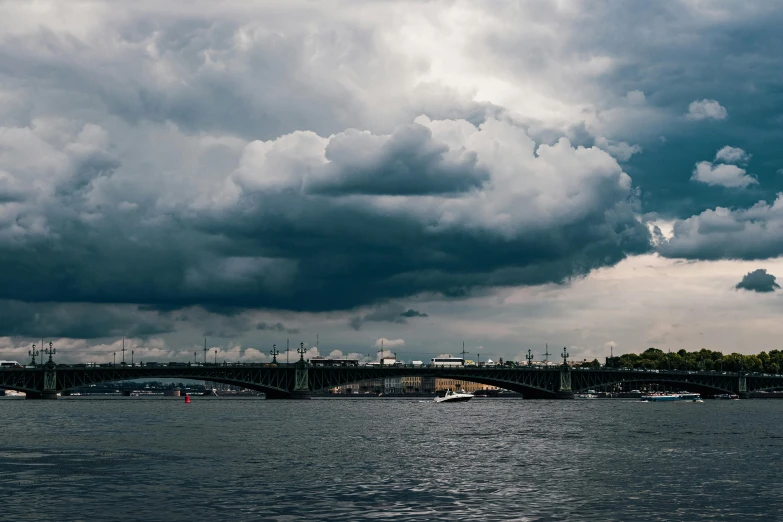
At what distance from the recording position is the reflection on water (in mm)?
42125

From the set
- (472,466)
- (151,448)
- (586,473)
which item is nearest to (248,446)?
(151,448)

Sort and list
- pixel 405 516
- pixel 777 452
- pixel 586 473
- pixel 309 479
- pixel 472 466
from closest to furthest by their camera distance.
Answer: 1. pixel 405 516
2. pixel 309 479
3. pixel 586 473
4. pixel 472 466
5. pixel 777 452

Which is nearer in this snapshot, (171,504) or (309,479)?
(171,504)

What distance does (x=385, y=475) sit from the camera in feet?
185

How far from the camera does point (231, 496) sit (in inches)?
1818

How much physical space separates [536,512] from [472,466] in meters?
20.4

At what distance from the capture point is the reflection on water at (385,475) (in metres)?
42.1

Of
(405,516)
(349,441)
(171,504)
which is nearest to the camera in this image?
(405,516)

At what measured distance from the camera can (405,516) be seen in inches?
1587

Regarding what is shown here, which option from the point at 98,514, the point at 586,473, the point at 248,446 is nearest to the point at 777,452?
the point at 586,473

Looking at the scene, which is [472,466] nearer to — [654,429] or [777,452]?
[777,452]

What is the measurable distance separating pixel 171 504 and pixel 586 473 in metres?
26.9

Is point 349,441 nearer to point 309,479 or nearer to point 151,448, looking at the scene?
point 151,448

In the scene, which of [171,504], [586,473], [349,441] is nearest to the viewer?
[171,504]
